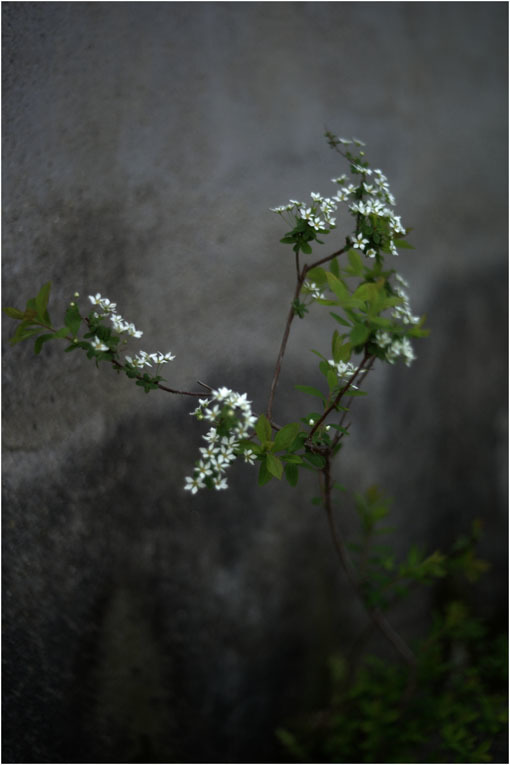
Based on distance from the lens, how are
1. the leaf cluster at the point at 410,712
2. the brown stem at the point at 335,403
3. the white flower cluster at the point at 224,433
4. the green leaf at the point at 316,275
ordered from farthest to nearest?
the leaf cluster at the point at 410,712 < the green leaf at the point at 316,275 < the brown stem at the point at 335,403 < the white flower cluster at the point at 224,433

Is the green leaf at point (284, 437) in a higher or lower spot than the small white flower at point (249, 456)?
higher

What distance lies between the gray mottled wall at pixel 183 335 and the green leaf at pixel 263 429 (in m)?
0.37

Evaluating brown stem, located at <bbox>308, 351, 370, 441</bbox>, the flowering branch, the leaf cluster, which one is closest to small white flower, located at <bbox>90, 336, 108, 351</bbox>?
the flowering branch

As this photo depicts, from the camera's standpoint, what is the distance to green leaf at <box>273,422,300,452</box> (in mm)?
983

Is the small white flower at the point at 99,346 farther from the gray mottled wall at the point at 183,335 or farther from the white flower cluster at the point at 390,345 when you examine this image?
the white flower cluster at the point at 390,345

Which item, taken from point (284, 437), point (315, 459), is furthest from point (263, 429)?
point (315, 459)

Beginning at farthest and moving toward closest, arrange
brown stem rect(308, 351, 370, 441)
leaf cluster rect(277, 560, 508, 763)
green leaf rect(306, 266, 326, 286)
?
leaf cluster rect(277, 560, 508, 763)
green leaf rect(306, 266, 326, 286)
brown stem rect(308, 351, 370, 441)

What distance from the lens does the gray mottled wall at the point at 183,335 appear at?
4.09 feet

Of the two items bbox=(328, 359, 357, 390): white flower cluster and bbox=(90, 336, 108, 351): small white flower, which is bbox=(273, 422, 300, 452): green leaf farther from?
bbox=(90, 336, 108, 351): small white flower

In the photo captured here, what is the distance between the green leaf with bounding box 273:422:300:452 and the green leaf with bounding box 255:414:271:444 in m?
0.02

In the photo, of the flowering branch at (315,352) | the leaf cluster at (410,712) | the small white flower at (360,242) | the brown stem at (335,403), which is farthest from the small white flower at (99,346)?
the leaf cluster at (410,712)

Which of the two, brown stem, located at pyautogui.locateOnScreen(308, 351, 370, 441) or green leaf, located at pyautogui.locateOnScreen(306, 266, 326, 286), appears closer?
brown stem, located at pyautogui.locateOnScreen(308, 351, 370, 441)

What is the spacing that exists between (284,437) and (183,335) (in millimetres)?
480

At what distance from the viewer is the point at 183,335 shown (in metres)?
1.36
